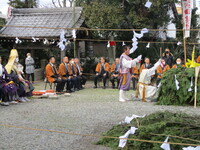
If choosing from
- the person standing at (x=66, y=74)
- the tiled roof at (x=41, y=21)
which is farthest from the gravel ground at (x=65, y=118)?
the tiled roof at (x=41, y=21)

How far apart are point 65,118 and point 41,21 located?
1166 centimetres

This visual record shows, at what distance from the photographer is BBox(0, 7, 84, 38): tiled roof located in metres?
17.3

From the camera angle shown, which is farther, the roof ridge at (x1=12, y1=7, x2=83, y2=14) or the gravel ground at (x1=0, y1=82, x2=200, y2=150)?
the roof ridge at (x1=12, y1=7, x2=83, y2=14)

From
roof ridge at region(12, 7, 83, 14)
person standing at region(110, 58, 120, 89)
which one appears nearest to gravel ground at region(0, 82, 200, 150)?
person standing at region(110, 58, 120, 89)

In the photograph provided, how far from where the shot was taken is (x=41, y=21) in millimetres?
18625

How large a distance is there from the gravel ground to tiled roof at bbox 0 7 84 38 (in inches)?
252

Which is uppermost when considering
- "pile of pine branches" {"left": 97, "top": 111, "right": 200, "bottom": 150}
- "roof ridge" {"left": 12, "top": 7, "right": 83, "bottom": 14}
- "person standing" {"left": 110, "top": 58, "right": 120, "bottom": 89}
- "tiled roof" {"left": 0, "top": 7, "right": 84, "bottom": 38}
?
"roof ridge" {"left": 12, "top": 7, "right": 83, "bottom": 14}

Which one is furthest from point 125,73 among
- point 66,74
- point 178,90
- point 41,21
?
point 41,21

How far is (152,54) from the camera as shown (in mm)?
19516

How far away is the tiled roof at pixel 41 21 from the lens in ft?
56.9

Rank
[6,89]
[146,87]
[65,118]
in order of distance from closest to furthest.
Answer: [65,118], [6,89], [146,87]

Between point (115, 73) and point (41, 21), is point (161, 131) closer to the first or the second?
point (115, 73)

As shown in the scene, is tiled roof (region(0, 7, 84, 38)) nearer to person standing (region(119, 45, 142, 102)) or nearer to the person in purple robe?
person standing (region(119, 45, 142, 102))

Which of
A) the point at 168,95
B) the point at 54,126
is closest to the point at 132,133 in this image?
the point at 54,126
